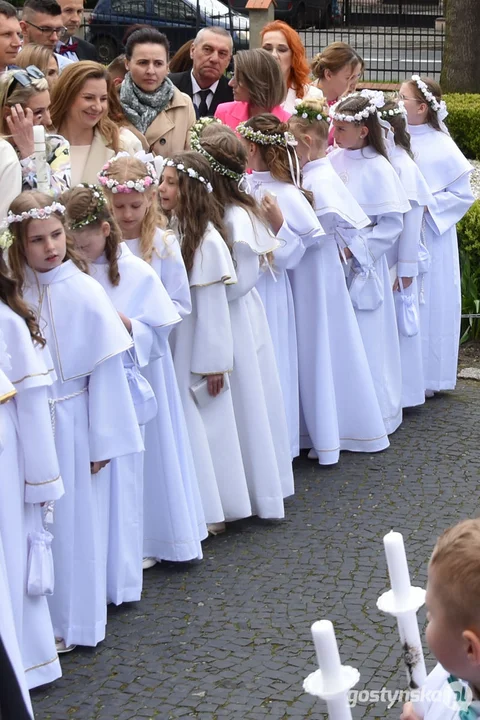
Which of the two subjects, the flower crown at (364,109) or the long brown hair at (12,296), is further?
the flower crown at (364,109)

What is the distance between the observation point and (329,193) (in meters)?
6.92

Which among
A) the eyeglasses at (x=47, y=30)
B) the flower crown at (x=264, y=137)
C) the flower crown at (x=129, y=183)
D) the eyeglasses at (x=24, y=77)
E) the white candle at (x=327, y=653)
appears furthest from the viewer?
the eyeglasses at (x=47, y=30)

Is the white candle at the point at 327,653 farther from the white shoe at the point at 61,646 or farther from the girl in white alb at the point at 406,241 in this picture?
the girl in white alb at the point at 406,241

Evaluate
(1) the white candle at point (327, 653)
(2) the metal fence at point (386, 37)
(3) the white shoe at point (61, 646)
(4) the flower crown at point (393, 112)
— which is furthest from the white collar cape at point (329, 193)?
(2) the metal fence at point (386, 37)

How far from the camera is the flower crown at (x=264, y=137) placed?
643cm

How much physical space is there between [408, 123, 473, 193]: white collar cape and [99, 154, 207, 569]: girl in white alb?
3.18 m

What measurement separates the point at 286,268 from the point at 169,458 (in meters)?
1.64

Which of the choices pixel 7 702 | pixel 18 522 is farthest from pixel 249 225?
pixel 7 702

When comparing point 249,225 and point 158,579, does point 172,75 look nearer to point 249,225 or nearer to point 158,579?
point 249,225

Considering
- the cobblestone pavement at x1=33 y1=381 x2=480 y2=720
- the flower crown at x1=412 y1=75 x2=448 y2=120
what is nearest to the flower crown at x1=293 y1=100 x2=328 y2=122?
the flower crown at x1=412 y1=75 x2=448 y2=120

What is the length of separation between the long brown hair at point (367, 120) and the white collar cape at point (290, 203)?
2.98 feet

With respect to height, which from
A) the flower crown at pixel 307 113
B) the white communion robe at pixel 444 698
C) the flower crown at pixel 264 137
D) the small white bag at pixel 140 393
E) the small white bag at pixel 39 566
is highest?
the flower crown at pixel 307 113

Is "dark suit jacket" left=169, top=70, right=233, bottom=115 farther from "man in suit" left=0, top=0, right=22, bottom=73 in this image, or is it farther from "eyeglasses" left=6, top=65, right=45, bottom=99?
"eyeglasses" left=6, top=65, right=45, bottom=99

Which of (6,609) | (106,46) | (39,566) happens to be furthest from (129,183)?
(106,46)
